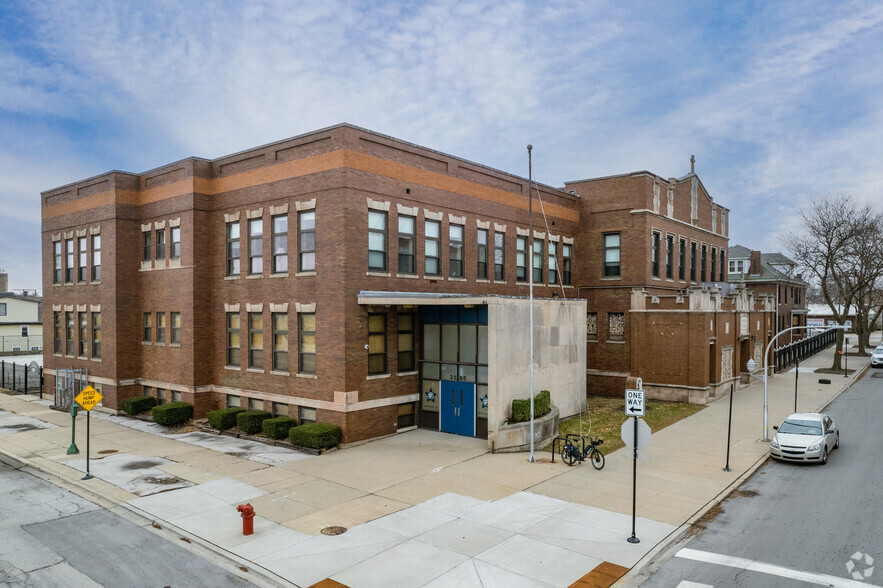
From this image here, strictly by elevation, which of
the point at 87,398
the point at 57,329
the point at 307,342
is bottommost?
the point at 87,398

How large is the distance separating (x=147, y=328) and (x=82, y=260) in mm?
6742

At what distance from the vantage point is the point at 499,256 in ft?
103

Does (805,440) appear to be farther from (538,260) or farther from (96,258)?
(96,258)

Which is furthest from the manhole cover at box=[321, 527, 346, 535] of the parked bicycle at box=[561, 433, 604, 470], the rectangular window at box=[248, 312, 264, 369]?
the rectangular window at box=[248, 312, 264, 369]

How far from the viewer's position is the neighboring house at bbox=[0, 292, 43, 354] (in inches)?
2650

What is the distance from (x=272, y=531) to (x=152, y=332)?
65.5ft

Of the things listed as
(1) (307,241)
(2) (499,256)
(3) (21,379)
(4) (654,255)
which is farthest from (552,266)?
(3) (21,379)

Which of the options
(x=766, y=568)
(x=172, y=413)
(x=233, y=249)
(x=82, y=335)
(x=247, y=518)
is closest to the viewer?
(x=766, y=568)

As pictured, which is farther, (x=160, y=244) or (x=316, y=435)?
(x=160, y=244)

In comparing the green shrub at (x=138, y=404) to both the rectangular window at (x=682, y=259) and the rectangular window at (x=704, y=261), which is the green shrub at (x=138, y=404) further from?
the rectangular window at (x=704, y=261)

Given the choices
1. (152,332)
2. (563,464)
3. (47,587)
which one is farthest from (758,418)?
(152,332)

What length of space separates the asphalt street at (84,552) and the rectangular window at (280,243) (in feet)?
38.4

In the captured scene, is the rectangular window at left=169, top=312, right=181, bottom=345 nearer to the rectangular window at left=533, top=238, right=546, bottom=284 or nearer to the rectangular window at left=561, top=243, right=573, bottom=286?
the rectangular window at left=533, top=238, right=546, bottom=284

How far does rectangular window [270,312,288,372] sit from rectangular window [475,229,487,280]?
9.88 m
